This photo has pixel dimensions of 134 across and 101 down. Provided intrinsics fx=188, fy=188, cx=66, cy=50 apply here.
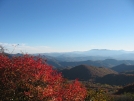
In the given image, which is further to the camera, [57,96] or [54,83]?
[54,83]

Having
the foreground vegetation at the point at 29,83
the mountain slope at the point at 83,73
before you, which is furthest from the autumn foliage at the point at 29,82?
the mountain slope at the point at 83,73

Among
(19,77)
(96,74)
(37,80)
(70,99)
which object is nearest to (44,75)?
(37,80)

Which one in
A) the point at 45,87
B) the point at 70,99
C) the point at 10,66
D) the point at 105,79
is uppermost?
the point at 10,66

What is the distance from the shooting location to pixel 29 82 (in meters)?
10.6

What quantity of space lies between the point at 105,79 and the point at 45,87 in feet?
278

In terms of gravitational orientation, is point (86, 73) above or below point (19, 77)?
below

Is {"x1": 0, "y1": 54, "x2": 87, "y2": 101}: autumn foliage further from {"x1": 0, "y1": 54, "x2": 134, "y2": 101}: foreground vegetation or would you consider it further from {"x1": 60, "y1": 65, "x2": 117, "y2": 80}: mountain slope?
{"x1": 60, "y1": 65, "x2": 117, "y2": 80}: mountain slope

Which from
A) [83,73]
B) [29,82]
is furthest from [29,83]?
[83,73]

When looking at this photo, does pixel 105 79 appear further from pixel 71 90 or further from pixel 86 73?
pixel 71 90

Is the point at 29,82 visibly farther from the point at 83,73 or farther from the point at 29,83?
the point at 83,73

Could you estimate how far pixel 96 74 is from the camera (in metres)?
108

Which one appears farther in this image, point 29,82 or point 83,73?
point 83,73

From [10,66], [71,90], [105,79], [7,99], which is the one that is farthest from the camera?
[105,79]

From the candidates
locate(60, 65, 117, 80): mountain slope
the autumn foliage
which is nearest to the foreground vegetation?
the autumn foliage
